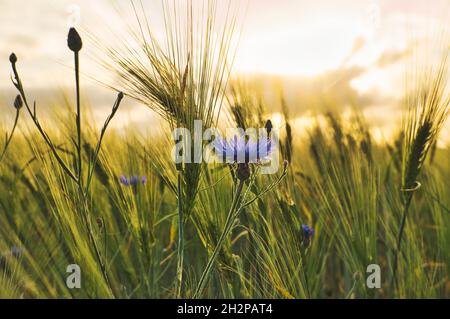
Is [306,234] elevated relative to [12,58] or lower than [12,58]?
lower

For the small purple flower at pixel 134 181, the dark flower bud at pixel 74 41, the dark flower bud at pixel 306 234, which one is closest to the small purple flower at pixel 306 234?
the dark flower bud at pixel 306 234

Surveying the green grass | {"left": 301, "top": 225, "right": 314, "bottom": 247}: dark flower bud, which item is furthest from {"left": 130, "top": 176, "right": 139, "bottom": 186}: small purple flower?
{"left": 301, "top": 225, "right": 314, "bottom": 247}: dark flower bud

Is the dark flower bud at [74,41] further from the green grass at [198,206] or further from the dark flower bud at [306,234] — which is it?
the dark flower bud at [306,234]

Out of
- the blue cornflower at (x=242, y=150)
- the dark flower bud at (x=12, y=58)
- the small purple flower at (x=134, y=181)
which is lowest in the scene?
the small purple flower at (x=134, y=181)

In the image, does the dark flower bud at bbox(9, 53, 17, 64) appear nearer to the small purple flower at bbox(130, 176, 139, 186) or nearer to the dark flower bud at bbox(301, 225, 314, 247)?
the small purple flower at bbox(130, 176, 139, 186)

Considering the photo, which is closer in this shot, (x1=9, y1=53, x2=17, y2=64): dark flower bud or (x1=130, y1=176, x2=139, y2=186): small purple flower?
(x1=9, y1=53, x2=17, y2=64): dark flower bud

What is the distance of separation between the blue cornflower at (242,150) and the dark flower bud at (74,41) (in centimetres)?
19

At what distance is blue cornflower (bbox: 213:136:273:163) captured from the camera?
719 millimetres

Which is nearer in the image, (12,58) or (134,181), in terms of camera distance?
(12,58)

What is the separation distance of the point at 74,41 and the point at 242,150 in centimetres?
23

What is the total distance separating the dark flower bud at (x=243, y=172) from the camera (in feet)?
2.32

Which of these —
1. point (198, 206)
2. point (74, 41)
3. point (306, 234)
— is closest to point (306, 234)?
point (306, 234)

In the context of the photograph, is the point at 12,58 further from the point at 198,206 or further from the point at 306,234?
the point at 306,234

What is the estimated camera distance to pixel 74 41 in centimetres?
66
